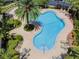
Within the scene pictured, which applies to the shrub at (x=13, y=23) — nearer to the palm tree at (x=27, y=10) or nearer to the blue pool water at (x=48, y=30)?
the palm tree at (x=27, y=10)

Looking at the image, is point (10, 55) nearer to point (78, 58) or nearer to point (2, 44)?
point (2, 44)

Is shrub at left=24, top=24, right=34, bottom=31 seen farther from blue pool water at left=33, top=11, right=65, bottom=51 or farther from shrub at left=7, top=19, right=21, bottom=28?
blue pool water at left=33, top=11, right=65, bottom=51

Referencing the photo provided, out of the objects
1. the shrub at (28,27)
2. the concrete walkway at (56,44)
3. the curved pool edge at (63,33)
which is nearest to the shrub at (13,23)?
the concrete walkway at (56,44)

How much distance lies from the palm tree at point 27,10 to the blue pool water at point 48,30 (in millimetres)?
2965

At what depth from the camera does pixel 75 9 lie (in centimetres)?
4209

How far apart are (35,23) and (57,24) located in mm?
3543

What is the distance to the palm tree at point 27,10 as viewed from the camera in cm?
3900

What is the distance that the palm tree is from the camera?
39.0 meters

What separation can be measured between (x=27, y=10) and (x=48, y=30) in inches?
181

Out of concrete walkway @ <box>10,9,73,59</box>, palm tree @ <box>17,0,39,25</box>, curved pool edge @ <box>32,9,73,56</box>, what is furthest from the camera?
palm tree @ <box>17,0,39,25</box>

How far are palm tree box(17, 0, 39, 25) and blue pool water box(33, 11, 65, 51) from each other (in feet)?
9.73

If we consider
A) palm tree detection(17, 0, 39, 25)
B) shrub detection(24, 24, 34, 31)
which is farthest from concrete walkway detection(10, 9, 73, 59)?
palm tree detection(17, 0, 39, 25)

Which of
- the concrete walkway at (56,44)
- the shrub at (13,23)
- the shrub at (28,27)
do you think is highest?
the shrub at (13,23)

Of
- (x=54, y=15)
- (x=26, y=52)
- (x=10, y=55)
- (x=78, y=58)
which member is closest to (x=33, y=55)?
(x=26, y=52)
